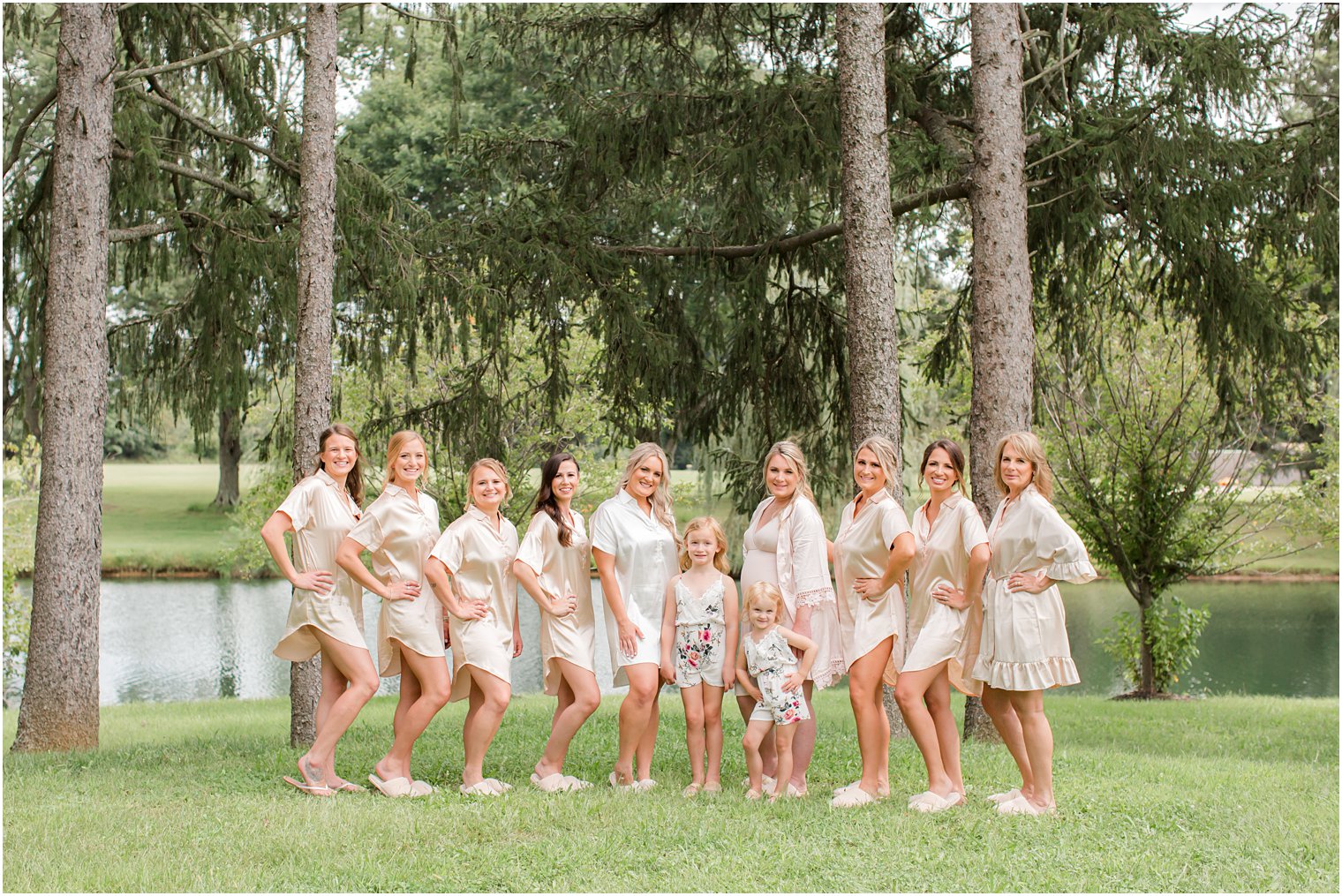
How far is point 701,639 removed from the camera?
5875 mm

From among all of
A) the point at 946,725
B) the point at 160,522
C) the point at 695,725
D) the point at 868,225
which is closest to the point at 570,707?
the point at 695,725

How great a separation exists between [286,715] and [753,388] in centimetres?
632

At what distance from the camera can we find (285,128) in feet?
31.6

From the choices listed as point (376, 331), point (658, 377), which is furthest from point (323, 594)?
point (658, 377)

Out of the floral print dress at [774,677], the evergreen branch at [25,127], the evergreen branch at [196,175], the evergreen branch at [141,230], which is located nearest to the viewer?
the floral print dress at [774,677]

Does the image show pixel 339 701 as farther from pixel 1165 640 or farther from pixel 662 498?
pixel 1165 640

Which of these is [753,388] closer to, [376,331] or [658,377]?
[658,377]

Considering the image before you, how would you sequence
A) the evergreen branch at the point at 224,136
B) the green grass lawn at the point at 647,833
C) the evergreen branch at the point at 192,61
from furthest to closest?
the evergreen branch at the point at 224,136 → the evergreen branch at the point at 192,61 → the green grass lawn at the point at 647,833

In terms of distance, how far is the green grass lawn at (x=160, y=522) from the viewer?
31469 mm

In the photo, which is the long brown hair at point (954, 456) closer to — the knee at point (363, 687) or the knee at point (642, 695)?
the knee at point (642, 695)

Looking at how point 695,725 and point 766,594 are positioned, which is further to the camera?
point 695,725

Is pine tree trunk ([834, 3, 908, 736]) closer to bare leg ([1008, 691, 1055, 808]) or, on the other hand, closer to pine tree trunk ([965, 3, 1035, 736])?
pine tree trunk ([965, 3, 1035, 736])

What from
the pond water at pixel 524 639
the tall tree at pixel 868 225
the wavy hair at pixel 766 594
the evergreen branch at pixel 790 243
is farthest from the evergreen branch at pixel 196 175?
the pond water at pixel 524 639

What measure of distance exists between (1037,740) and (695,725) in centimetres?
164
